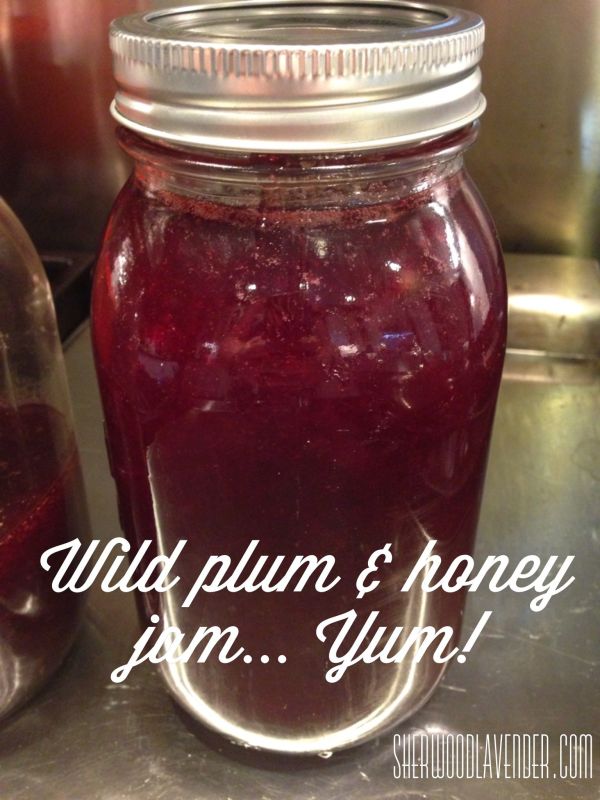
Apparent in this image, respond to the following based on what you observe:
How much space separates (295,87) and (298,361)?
0.39 ft

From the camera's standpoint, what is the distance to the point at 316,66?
328mm

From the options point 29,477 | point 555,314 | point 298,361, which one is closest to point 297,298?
point 298,361

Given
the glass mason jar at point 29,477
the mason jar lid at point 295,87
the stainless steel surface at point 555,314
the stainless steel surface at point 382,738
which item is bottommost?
the stainless steel surface at point 382,738

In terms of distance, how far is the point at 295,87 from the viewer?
1.09ft

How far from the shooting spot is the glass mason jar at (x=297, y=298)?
345 mm

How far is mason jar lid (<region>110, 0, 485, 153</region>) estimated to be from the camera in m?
Result: 0.33

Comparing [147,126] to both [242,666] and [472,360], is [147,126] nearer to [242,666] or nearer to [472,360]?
[472,360]

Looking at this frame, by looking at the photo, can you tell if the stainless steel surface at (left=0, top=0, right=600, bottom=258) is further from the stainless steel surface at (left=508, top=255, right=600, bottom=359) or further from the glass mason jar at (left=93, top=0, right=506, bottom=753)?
the glass mason jar at (left=93, top=0, right=506, bottom=753)

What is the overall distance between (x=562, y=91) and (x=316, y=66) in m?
0.66

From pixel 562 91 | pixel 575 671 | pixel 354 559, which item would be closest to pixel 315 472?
pixel 354 559

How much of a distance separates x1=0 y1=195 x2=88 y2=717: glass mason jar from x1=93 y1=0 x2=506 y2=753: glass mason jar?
0.09 metres

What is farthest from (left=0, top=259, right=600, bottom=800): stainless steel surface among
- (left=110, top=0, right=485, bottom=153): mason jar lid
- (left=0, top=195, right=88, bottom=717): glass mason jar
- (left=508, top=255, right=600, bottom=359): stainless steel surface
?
(left=110, top=0, right=485, bottom=153): mason jar lid

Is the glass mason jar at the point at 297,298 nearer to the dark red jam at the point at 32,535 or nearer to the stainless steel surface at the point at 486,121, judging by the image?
the dark red jam at the point at 32,535

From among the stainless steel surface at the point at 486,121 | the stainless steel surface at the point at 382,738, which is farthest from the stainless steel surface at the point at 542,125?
the stainless steel surface at the point at 382,738
